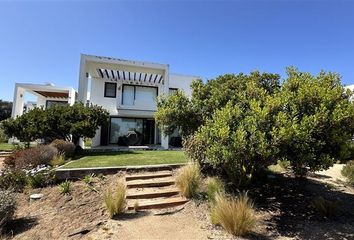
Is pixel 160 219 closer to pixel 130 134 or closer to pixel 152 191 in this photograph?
pixel 152 191

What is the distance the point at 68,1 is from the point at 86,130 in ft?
23.3

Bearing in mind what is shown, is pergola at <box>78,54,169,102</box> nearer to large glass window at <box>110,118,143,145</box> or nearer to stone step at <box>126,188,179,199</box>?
large glass window at <box>110,118,143,145</box>

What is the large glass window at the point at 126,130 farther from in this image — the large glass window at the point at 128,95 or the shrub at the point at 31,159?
the shrub at the point at 31,159

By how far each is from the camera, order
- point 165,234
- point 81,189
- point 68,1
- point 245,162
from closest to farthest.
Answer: point 165,234 → point 245,162 → point 81,189 → point 68,1

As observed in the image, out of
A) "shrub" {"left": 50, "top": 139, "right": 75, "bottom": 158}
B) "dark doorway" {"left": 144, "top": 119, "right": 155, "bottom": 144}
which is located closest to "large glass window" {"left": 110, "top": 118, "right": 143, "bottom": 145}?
"dark doorway" {"left": 144, "top": 119, "right": 155, "bottom": 144}

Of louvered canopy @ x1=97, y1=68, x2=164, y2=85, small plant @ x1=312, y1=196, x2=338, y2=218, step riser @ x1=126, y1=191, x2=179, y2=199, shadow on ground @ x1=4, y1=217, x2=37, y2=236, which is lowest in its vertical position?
shadow on ground @ x1=4, y1=217, x2=37, y2=236

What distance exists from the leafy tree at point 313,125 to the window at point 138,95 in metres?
17.1

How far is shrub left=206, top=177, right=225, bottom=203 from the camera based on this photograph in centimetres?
709

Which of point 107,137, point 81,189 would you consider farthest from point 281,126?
point 107,137

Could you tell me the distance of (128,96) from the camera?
22797 mm

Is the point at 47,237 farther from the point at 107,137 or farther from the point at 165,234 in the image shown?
the point at 107,137

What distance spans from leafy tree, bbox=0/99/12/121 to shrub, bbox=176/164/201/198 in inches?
1993

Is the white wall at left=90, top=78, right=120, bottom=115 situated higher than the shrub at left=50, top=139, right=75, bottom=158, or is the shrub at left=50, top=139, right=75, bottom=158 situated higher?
the white wall at left=90, top=78, right=120, bottom=115

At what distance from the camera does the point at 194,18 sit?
42.7 ft
